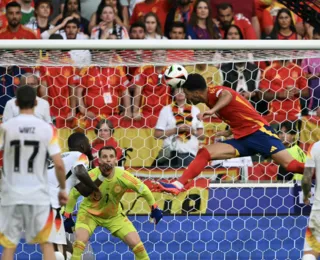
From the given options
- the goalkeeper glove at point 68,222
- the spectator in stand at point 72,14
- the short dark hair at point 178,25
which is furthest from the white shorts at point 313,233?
the spectator in stand at point 72,14

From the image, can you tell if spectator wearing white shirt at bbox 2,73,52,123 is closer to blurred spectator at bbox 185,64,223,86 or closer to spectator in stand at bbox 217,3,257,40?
blurred spectator at bbox 185,64,223,86

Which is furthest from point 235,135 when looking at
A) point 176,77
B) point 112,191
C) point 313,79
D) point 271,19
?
point 271,19

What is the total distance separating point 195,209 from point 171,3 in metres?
3.58

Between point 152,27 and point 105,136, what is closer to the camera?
point 105,136

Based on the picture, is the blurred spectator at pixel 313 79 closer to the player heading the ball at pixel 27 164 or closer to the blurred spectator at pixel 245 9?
the blurred spectator at pixel 245 9

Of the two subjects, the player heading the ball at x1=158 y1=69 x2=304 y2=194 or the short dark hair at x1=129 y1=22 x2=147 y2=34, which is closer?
the player heading the ball at x1=158 y1=69 x2=304 y2=194

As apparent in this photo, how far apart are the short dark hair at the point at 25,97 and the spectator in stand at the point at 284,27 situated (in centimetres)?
598

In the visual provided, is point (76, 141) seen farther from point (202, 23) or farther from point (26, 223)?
point (202, 23)

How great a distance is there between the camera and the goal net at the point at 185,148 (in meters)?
11.7

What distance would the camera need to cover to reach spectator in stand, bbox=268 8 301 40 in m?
14.2

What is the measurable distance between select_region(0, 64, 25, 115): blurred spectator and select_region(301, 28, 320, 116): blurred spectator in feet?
9.68

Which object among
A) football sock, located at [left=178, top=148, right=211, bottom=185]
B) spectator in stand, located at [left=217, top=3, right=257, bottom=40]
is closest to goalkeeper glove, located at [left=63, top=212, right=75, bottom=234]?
football sock, located at [left=178, top=148, right=211, bottom=185]

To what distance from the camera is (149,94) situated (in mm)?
12195

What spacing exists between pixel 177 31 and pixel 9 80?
9.35 ft
